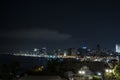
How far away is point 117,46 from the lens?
87.5m

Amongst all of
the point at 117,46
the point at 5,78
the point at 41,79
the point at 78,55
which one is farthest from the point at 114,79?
the point at 78,55

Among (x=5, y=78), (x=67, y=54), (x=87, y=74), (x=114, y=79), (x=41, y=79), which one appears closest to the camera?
(x=41, y=79)

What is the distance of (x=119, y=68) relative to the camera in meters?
26.1

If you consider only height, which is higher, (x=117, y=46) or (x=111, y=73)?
(x=117, y=46)

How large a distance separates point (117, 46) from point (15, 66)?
→ 5883 cm

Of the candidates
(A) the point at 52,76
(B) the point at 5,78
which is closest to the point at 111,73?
(B) the point at 5,78

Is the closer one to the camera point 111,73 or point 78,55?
point 111,73

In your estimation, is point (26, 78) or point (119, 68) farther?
point (119, 68)

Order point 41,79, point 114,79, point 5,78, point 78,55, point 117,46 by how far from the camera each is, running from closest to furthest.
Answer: point 41,79 < point 5,78 < point 114,79 < point 117,46 < point 78,55

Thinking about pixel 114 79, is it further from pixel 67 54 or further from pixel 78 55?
pixel 78 55

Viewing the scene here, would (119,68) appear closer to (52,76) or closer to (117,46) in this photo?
(52,76)

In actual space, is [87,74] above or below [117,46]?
below

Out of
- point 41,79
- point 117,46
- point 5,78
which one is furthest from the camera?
point 117,46

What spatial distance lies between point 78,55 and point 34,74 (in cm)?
9162
